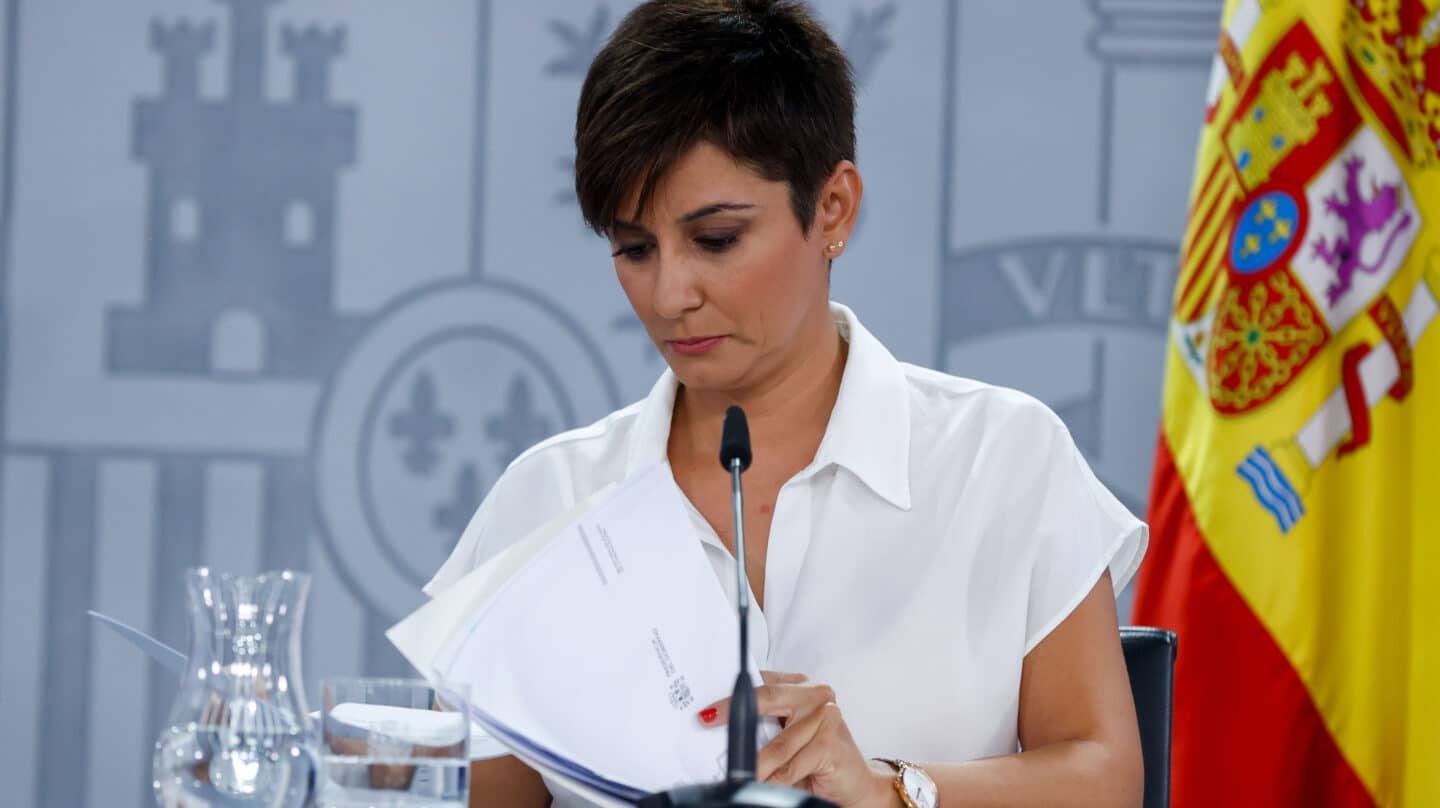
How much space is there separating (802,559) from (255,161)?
1.71 meters

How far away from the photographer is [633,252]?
150 centimetres

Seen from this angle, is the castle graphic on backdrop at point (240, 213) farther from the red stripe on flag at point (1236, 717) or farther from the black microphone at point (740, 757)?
the black microphone at point (740, 757)

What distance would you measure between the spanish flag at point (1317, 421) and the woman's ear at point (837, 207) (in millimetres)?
937

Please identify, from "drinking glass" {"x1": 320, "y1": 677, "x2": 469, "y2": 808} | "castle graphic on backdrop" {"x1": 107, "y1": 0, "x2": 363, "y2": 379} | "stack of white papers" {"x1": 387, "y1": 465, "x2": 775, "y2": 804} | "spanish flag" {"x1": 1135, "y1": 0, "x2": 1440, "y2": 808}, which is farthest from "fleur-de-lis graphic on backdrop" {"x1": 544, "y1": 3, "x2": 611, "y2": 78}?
"drinking glass" {"x1": 320, "y1": 677, "x2": 469, "y2": 808}

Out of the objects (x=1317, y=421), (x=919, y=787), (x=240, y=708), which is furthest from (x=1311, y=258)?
(x=240, y=708)

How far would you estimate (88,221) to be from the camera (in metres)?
2.85

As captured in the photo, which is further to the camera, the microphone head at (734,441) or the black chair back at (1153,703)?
the black chair back at (1153,703)

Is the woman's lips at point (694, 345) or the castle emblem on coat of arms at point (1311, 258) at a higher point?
the castle emblem on coat of arms at point (1311, 258)

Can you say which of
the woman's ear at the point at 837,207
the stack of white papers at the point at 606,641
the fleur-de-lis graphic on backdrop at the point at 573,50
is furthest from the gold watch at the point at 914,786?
the fleur-de-lis graphic on backdrop at the point at 573,50

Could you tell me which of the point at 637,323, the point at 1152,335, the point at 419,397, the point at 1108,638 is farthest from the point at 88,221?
the point at 1108,638

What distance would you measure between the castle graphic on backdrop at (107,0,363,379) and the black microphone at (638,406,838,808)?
6.20 ft

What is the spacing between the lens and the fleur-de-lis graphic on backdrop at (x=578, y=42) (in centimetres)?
288

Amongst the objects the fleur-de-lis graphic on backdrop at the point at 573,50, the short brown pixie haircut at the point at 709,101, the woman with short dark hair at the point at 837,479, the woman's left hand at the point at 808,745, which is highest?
the fleur-de-lis graphic on backdrop at the point at 573,50

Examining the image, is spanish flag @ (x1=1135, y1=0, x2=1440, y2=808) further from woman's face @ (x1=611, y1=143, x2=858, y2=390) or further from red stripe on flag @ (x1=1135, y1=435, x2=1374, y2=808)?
woman's face @ (x1=611, y1=143, x2=858, y2=390)
